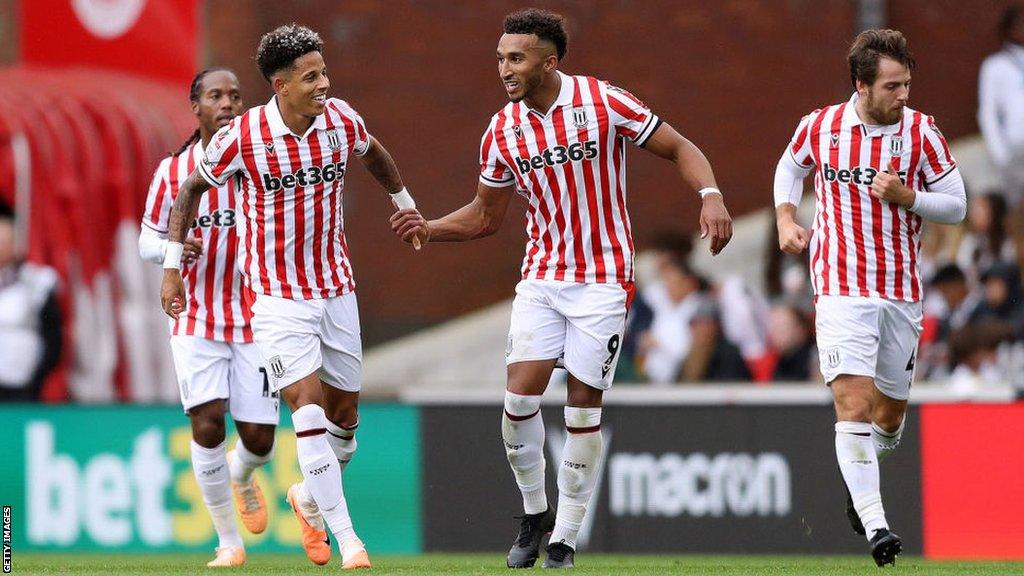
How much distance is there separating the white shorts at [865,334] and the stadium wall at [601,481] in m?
2.66

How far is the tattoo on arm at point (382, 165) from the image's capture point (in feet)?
30.0

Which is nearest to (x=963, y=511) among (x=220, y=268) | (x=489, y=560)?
(x=489, y=560)

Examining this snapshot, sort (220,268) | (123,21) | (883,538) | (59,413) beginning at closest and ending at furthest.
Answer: (883,538)
(220,268)
(59,413)
(123,21)

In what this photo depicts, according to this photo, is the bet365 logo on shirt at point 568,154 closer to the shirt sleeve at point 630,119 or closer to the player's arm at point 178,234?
the shirt sleeve at point 630,119

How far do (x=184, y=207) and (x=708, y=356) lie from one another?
5.23 metres

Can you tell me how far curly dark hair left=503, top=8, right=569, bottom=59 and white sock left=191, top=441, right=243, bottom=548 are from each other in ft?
8.44

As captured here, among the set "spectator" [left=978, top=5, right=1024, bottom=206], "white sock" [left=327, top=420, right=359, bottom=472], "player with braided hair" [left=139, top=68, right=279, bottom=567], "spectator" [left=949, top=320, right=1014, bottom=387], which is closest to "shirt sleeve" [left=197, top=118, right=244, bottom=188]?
"player with braided hair" [left=139, top=68, right=279, bottom=567]

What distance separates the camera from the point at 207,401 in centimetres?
962

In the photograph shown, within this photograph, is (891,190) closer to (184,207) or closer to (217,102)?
(184,207)

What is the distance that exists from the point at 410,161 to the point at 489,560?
6.88 metres

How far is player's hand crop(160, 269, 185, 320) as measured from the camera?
28.7ft

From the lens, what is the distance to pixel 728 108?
1692 cm

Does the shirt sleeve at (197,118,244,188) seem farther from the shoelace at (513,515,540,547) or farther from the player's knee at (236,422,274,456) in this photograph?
the shoelace at (513,515,540,547)

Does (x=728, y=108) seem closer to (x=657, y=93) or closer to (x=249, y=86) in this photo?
(x=657, y=93)
